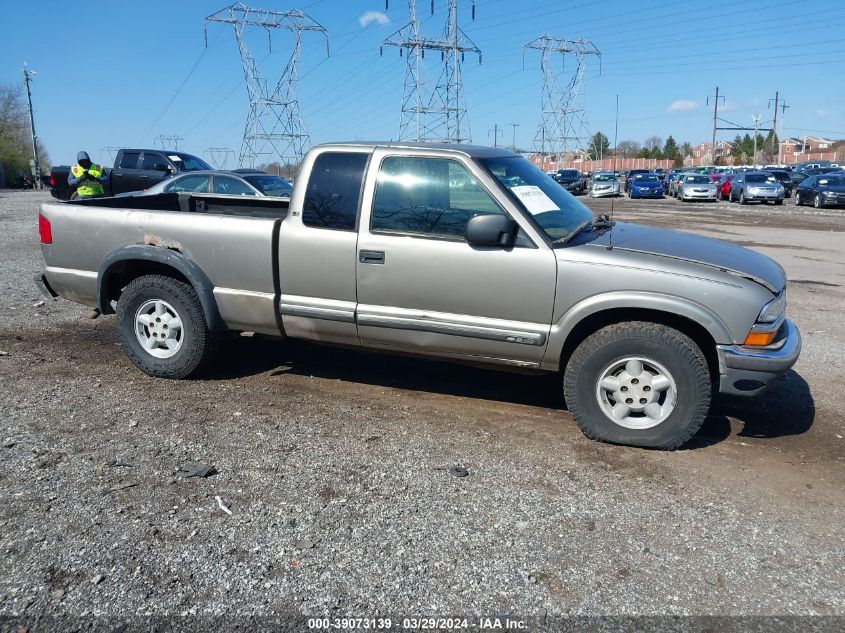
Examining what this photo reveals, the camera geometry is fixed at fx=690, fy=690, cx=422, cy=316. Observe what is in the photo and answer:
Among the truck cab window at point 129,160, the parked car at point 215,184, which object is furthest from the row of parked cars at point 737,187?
the parked car at point 215,184

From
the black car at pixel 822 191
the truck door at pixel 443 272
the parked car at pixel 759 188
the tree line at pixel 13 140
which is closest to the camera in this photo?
the truck door at pixel 443 272

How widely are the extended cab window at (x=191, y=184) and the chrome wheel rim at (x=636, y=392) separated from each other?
11.0 metres

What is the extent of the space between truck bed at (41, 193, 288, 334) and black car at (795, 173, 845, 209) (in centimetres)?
3013

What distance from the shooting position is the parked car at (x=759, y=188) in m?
32.1

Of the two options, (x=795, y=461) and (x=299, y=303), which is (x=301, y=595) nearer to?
(x=299, y=303)

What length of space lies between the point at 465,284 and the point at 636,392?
128 cm

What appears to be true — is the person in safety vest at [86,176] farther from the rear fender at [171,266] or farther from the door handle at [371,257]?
the door handle at [371,257]

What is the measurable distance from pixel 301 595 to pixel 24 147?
322ft

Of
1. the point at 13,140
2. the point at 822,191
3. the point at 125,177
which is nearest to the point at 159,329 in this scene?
the point at 125,177

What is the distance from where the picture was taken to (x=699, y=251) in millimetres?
4559

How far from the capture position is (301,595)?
289 centimetres

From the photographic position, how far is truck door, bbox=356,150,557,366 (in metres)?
4.46

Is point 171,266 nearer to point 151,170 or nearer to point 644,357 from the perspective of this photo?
point 644,357

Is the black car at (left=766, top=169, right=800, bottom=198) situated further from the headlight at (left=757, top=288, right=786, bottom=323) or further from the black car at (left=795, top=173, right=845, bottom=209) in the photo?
the headlight at (left=757, top=288, right=786, bottom=323)
